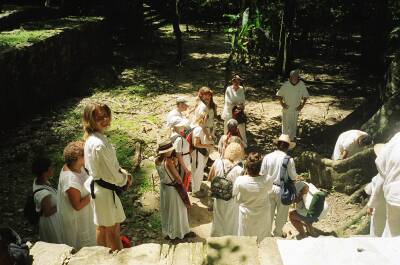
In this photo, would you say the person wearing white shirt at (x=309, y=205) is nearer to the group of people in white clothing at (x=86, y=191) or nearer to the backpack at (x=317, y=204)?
the backpack at (x=317, y=204)

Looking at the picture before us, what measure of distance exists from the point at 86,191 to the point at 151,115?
6997 mm

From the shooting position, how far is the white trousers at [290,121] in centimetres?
966

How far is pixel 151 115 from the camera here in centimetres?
1155

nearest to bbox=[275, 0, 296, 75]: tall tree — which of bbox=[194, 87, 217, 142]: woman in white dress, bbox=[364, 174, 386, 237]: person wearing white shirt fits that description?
bbox=[194, 87, 217, 142]: woman in white dress

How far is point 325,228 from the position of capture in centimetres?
681

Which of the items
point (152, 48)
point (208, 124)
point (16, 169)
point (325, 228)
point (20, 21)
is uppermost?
point (20, 21)

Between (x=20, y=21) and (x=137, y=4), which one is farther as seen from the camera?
(x=137, y=4)

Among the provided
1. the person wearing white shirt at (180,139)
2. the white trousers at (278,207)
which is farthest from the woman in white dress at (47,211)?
the white trousers at (278,207)

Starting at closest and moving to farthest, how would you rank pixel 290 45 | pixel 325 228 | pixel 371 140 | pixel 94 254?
pixel 94 254, pixel 325 228, pixel 371 140, pixel 290 45

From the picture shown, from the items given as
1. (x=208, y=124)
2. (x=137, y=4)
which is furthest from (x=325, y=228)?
(x=137, y=4)

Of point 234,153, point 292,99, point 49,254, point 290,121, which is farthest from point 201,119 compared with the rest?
point 49,254

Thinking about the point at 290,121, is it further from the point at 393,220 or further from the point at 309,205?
the point at 393,220

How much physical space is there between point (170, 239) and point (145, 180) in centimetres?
206

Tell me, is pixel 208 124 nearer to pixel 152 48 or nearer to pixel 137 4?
pixel 152 48
